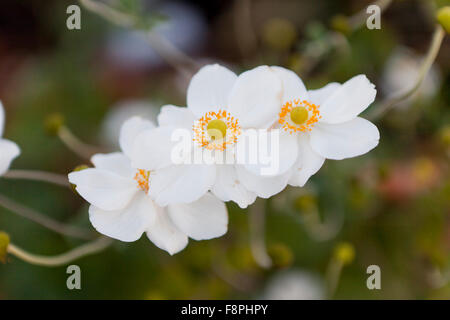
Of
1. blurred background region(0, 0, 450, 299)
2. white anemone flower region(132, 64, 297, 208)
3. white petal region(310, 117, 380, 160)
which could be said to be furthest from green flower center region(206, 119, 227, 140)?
blurred background region(0, 0, 450, 299)

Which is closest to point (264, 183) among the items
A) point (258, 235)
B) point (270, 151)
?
point (270, 151)

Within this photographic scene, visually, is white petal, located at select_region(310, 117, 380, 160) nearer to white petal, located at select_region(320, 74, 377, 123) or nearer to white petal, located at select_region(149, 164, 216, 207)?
white petal, located at select_region(320, 74, 377, 123)

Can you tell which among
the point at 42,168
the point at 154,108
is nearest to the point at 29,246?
the point at 42,168

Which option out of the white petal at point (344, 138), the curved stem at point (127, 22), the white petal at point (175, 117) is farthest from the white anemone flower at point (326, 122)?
the curved stem at point (127, 22)

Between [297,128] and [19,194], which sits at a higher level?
[19,194]

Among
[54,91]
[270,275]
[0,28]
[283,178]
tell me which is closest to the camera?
[283,178]
